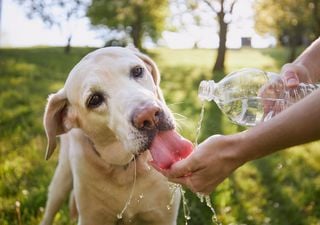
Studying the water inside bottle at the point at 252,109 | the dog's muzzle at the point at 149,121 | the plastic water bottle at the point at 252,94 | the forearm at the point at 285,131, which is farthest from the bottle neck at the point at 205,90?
the forearm at the point at 285,131

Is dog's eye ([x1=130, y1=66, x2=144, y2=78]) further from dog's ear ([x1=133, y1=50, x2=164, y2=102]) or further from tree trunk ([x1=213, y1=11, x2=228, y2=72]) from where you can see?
tree trunk ([x1=213, y1=11, x2=228, y2=72])

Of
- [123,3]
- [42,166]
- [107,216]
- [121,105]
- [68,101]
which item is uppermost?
[121,105]

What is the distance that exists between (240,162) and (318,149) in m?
4.92

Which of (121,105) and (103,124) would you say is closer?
(121,105)

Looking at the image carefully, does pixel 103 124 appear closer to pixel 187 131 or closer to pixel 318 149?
pixel 187 131

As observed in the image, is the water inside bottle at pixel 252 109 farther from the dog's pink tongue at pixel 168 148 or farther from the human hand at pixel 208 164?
the human hand at pixel 208 164

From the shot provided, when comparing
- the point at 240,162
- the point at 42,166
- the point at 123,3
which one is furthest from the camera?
the point at 123,3

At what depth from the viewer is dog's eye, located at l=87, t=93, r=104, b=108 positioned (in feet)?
9.77

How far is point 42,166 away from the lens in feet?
17.9

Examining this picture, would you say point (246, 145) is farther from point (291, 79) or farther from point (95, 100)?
point (95, 100)

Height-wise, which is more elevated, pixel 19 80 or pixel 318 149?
pixel 318 149

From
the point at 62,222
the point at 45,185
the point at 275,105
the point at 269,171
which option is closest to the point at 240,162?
the point at 275,105

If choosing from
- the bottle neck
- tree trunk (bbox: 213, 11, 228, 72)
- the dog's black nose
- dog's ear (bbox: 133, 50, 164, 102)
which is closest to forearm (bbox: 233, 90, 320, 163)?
the dog's black nose

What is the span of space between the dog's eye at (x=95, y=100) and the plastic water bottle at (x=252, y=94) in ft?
1.85
